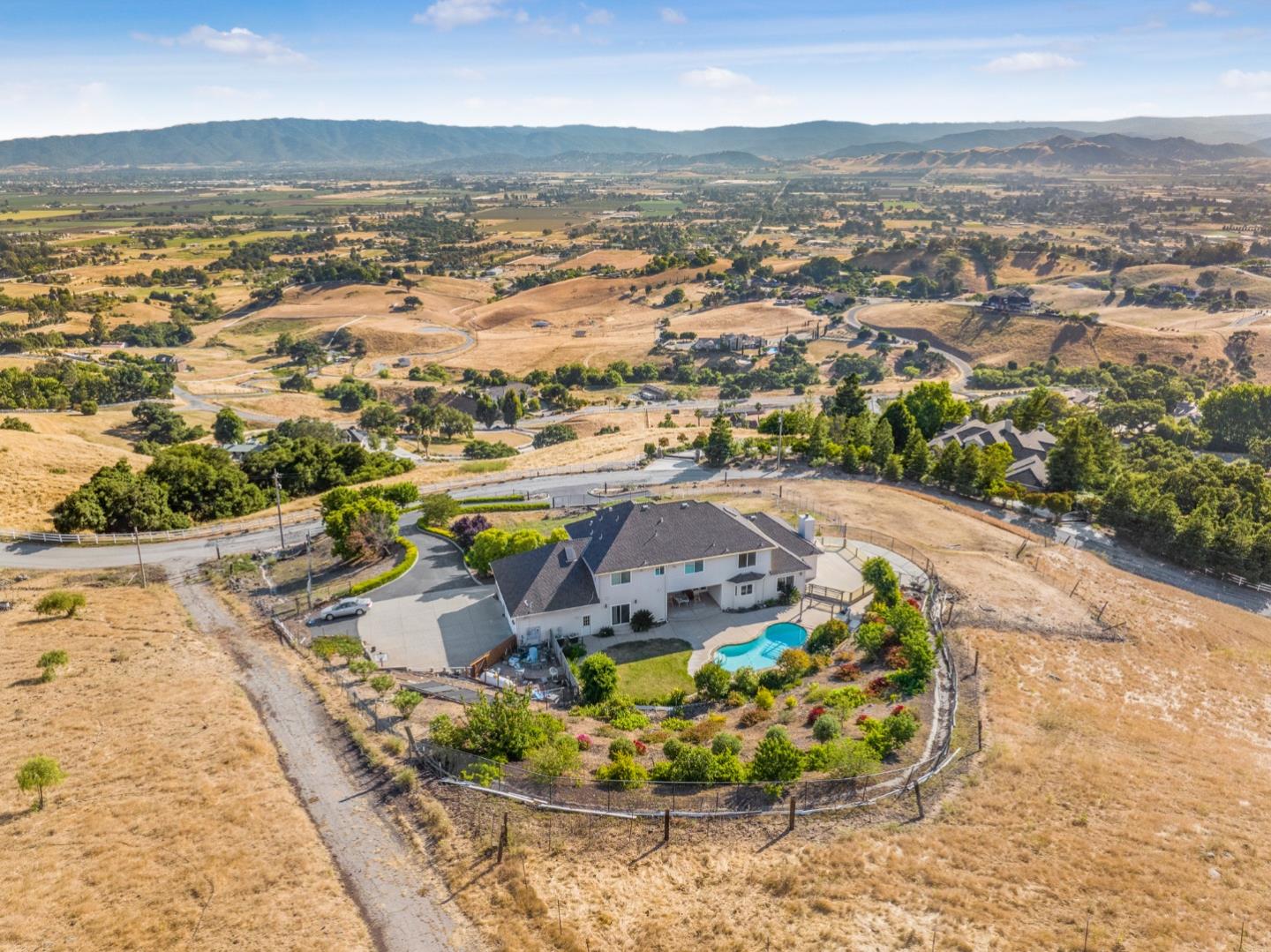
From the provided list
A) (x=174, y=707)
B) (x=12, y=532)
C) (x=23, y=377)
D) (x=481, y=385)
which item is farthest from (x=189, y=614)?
(x=481, y=385)

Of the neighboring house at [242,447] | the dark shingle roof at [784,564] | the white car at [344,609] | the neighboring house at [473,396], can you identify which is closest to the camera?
the white car at [344,609]

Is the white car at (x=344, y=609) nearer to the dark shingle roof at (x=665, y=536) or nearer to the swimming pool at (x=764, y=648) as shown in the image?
the dark shingle roof at (x=665, y=536)

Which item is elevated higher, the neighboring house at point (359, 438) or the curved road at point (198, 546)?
the curved road at point (198, 546)

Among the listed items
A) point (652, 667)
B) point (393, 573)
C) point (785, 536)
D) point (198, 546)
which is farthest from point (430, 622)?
point (785, 536)

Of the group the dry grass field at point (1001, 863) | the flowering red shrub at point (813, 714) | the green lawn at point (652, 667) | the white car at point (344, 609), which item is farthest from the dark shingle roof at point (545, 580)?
the dry grass field at point (1001, 863)

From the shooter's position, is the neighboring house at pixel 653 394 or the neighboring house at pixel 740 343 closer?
the neighboring house at pixel 653 394

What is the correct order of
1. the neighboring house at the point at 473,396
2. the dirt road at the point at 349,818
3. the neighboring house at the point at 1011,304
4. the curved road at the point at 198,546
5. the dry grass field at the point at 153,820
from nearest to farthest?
the dry grass field at the point at 153,820 → the dirt road at the point at 349,818 → the curved road at the point at 198,546 → the neighboring house at the point at 473,396 → the neighboring house at the point at 1011,304

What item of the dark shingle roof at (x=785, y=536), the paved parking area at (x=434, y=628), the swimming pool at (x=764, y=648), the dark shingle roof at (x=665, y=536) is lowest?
the swimming pool at (x=764, y=648)
